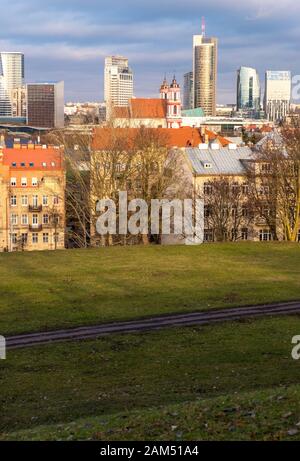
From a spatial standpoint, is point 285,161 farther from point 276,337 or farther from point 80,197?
point 276,337

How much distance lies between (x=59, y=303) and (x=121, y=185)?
20755 mm

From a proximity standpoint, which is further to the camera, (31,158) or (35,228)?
(31,158)

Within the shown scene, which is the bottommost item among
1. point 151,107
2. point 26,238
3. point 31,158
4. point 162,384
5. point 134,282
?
point 26,238

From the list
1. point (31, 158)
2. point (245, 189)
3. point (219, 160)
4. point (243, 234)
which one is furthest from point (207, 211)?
point (31, 158)

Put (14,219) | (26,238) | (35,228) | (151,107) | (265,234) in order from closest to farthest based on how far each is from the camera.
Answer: (265,234)
(26,238)
(35,228)
(14,219)
(151,107)

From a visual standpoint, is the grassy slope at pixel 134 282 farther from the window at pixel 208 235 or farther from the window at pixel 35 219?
the window at pixel 35 219

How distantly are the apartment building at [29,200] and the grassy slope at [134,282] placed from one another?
87.7 ft

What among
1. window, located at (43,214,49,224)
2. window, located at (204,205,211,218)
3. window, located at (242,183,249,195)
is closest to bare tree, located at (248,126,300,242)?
window, located at (242,183,249,195)

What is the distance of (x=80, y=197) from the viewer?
45.3 m

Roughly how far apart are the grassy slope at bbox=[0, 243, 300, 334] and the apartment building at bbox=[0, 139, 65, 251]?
1052 inches

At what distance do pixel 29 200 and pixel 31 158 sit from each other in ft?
15.7

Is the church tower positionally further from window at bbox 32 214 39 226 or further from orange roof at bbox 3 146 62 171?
window at bbox 32 214 39 226

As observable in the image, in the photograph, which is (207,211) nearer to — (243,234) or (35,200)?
(243,234)

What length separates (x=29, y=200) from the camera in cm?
6275
